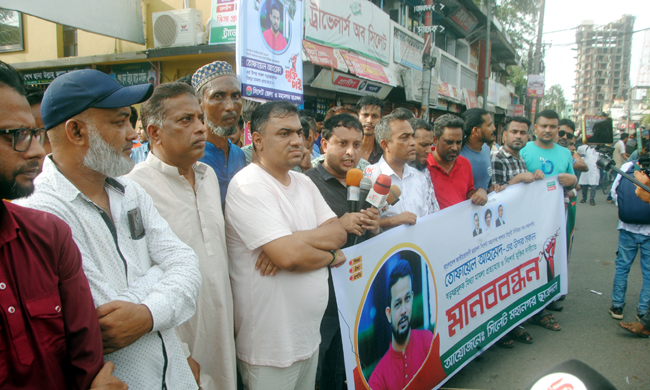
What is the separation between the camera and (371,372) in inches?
101

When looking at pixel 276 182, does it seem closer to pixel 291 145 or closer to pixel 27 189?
pixel 291 145

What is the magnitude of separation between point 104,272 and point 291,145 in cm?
122

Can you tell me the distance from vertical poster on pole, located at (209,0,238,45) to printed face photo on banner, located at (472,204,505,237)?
6076 millimetres

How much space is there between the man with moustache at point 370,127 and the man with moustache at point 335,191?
1345mm

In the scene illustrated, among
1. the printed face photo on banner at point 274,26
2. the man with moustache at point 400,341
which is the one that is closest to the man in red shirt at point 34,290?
the man with moustache at point 400,341

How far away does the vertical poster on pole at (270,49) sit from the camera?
15.2ft

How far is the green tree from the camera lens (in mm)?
75688

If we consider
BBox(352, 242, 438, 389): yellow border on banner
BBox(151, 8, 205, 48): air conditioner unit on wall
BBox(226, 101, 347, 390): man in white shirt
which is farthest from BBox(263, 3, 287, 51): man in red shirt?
BBox(151, 8, 205, 48): air conditioner unit on wall

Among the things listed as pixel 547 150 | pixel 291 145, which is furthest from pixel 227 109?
pixel 547 150

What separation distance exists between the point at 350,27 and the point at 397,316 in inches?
363

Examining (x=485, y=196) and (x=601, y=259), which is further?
(x=601, y=259)

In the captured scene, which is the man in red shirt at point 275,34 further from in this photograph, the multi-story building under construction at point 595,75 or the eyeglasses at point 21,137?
the multi-story building under construction at point 595,75

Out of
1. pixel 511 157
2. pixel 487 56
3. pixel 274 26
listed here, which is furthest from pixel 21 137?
pixel 487 56

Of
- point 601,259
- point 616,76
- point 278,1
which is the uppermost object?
point 616,76
